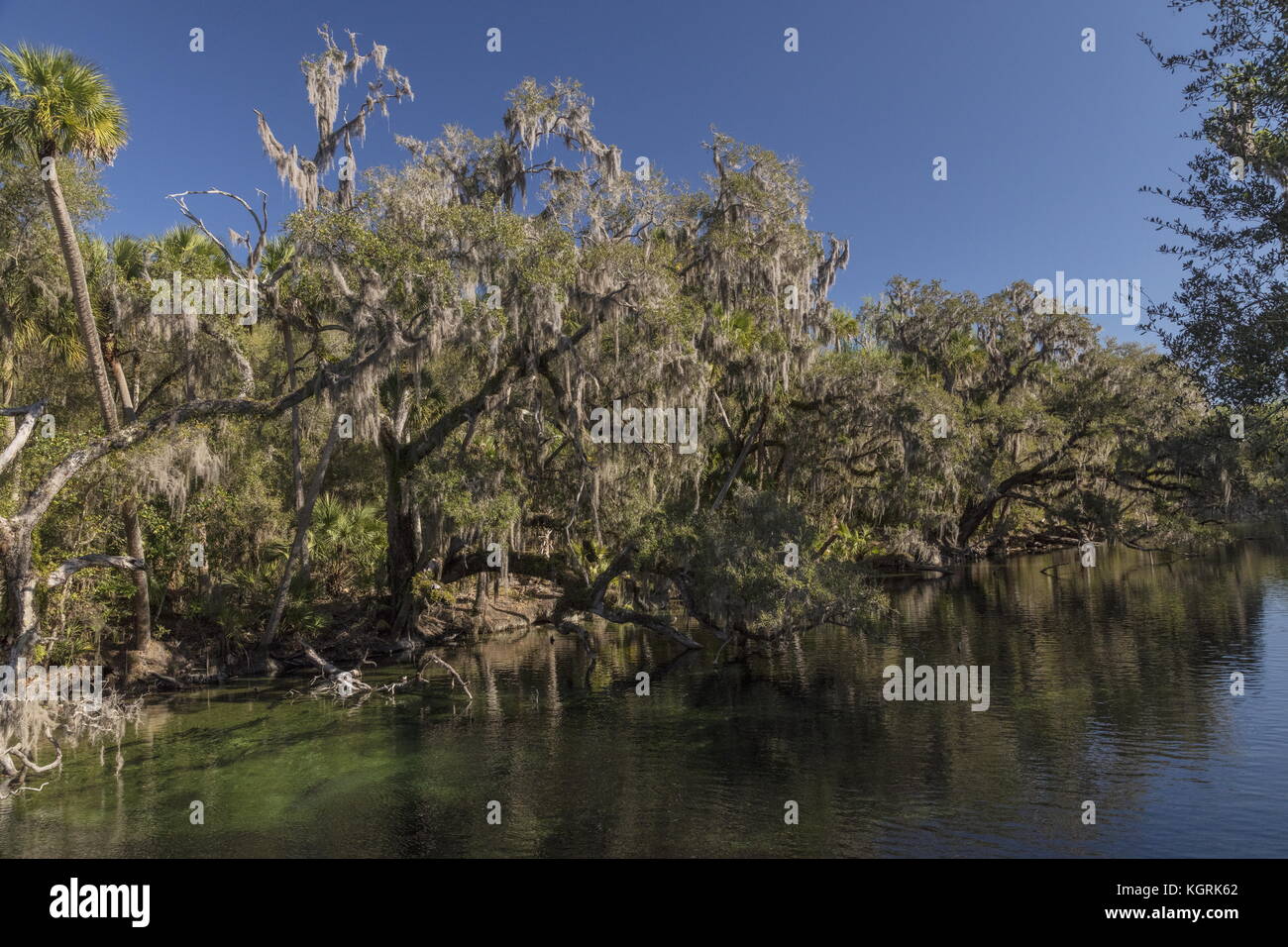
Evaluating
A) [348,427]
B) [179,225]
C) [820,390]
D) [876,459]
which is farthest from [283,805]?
[876,459]

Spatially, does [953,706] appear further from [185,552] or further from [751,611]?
[185,552]

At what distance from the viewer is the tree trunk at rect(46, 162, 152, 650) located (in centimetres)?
1477

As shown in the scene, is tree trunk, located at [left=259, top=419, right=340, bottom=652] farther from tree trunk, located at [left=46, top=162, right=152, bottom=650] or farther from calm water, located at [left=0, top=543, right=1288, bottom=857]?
tree trunk, located at [left=46, top=162, right=152, bottom=650]

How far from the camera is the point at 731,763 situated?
12.8 metres

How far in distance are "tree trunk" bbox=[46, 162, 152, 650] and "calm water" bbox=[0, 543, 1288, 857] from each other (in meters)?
2.55

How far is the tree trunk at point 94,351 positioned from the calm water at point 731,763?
2.55 metres

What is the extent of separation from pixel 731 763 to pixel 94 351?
14.6 m

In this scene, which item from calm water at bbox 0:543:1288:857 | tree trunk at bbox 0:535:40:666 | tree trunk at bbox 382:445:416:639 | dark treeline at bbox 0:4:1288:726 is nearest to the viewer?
calm water at bbox 0:543:1288:857

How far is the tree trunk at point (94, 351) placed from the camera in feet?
48.4

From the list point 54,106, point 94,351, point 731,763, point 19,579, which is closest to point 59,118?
point 54,106

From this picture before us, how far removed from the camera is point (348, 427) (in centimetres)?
1977

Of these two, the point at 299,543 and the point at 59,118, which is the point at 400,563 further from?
the point at 59,118

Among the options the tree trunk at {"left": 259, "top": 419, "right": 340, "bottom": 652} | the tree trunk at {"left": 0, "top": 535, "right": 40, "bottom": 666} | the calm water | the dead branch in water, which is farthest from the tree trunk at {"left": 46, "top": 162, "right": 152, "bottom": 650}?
the dead branch in water

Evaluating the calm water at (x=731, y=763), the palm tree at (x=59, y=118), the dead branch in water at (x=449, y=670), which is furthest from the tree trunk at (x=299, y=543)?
the palm tree at (x=59, y=118)
